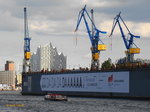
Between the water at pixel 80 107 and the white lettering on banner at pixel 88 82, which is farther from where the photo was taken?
the white lettering on banner at pixel 88 82

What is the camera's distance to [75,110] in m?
96.8

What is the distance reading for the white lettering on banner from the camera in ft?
459

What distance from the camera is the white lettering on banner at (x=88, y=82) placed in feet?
459

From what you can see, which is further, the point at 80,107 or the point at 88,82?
the point at 88,82

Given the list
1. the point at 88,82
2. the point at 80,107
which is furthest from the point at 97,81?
the point at 80,107

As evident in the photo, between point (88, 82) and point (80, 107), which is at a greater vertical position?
point (88, 82)

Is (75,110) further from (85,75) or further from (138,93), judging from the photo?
(85,75)

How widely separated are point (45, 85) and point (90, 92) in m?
26.1

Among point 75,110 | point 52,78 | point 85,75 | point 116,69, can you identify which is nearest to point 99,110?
point 75,110

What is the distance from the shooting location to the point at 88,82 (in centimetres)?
15238

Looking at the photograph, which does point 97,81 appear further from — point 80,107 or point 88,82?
point 80,107

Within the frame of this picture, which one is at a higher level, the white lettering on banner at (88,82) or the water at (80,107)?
the white lettering on banner at (88,82)

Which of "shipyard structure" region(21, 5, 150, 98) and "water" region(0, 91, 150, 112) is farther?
"shipyard structure" region(21, 5, 150, 98)

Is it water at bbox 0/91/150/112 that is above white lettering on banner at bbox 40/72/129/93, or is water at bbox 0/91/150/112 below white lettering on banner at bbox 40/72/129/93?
below
